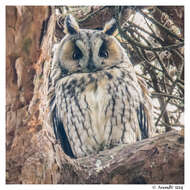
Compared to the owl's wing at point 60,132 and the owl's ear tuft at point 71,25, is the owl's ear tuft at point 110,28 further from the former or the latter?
the owl's wing at point 60,132

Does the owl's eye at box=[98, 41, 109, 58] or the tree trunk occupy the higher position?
the owl's eye at box=[98, 41, 109, 58]

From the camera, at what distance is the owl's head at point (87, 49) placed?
1666 mm

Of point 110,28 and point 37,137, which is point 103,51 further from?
point 37,137

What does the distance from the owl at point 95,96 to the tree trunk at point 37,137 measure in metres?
0.32

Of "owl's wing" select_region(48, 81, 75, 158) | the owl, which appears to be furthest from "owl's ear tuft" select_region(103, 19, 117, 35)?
"owl's wing" select_region(48, 81, 75, 158)

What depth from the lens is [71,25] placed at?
1.72 metres

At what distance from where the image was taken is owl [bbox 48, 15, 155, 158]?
1.67 m

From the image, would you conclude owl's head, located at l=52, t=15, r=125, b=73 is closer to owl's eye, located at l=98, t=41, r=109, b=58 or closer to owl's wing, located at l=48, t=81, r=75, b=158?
owl's eye, located at l=98, t=41, r=109, b=58

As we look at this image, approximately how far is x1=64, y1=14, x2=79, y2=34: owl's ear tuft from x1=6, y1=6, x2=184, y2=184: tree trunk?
0.43 meters

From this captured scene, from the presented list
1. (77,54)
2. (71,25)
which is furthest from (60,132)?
(71,25)

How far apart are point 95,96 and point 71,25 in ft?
1.49

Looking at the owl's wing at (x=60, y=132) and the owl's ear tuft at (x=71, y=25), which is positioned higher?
the owl's ear tuft at (x=71, y=25)

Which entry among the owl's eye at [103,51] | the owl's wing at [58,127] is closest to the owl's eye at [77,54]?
the owl's eye at [103,51]

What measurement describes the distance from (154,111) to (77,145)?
1.82 feet
